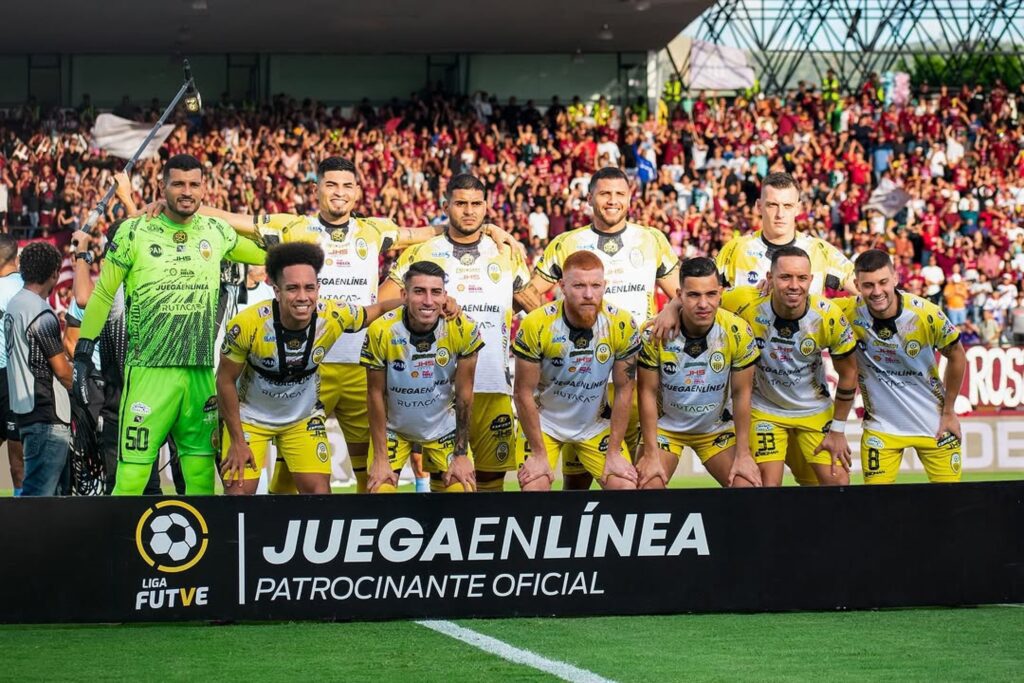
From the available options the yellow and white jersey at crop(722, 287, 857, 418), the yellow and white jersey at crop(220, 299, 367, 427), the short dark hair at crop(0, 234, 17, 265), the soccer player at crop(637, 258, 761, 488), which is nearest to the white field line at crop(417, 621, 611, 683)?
the yellow and white jersey at crop(220, 299, 367, 427)

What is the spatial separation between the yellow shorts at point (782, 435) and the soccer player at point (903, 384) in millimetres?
341

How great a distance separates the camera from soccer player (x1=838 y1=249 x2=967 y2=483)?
32.2ft

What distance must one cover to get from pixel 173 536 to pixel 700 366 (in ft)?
11.6

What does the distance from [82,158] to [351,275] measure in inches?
832

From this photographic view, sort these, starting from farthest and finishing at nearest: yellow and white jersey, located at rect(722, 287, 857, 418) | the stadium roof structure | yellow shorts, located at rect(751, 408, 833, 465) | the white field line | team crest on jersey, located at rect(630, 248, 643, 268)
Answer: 1. the stadium roof structure
2. team crest on jersey, located at rect(630, 248, 643, 268)
3. yellow shorts, located at rect(751, 408, 833, 465)
4. yellow and white jersey, located at rect(722, 287, 857, 418)
5. the white field line

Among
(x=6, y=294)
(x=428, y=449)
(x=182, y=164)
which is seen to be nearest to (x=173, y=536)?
(x=428, y=449)

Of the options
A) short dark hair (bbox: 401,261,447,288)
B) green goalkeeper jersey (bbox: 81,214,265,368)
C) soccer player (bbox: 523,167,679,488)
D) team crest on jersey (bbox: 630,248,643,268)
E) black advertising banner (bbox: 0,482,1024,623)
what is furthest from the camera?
team crest on jersey (bbox: 630,248,643,268)

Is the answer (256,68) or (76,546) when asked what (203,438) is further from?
(256,68)

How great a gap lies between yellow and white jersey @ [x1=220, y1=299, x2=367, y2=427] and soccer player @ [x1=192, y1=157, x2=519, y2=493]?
0.68m

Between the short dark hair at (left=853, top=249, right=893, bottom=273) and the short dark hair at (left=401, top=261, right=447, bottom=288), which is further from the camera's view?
the short dark hair at (left=853, top=249, right=893, bottom=273)

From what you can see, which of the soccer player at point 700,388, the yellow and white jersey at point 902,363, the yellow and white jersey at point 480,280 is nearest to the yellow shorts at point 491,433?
the yellow and white jersey at point 480,280

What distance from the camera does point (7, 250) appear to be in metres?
11.2

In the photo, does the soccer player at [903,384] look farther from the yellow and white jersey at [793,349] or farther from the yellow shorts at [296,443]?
the yellow shorts at [296,443]

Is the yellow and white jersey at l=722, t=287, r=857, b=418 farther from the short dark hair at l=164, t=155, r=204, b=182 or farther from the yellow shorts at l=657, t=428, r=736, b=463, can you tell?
the short dark hair at l=164, t=155, r=204, b=182
